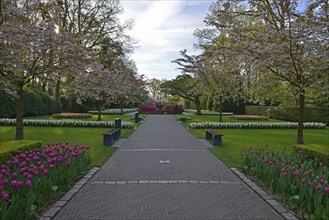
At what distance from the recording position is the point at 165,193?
5.26m

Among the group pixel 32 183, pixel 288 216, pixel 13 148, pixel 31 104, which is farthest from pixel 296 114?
pixel 32 183

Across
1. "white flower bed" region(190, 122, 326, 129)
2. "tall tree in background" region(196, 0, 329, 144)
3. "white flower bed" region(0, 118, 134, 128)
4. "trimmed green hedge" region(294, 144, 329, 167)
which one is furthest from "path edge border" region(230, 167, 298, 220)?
"white flower bed" region(0, 118, 134, 128)

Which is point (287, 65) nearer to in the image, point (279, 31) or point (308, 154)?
point (279, 31)

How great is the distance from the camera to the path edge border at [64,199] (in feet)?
13.7

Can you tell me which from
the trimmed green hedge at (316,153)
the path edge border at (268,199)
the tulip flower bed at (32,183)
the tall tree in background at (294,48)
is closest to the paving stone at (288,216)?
the path edge border at (268,199)

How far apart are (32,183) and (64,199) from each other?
57 cm

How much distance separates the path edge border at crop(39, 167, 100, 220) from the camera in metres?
4.16

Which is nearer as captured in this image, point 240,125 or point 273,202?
point 273,202

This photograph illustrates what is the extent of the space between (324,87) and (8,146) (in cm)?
886

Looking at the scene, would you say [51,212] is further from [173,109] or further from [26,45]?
[173,109]

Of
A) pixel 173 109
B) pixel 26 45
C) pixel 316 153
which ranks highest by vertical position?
pixel 26 45

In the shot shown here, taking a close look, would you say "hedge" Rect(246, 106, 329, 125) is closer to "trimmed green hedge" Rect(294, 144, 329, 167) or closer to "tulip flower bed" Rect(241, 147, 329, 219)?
"trimmed green hedge" Rect(294, 144, 329, 167)

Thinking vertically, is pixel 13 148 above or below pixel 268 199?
above

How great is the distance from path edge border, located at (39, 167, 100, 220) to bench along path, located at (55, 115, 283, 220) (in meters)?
0.08
